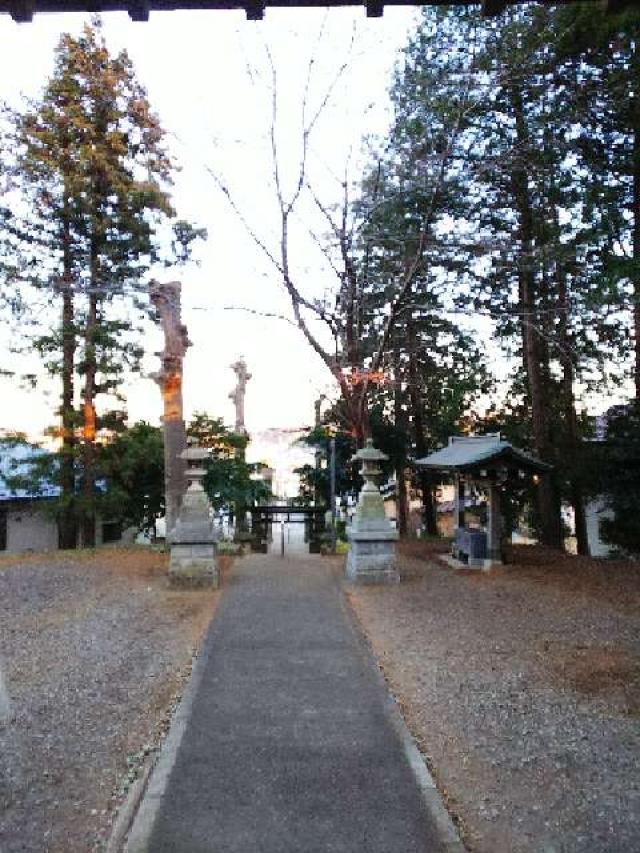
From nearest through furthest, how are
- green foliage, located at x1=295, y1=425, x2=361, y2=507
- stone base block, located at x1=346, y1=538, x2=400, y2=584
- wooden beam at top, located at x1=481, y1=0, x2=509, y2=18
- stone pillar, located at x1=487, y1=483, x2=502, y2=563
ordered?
wooden beam at top, located at x1=481, y1=0, x2=509, y2=18, stone base block, located at x1=346, y1=538, x2=400, y2=584, stone pillar, located at x1=487, y1=483, x2=502, y2=563, green foliage, located at x1=295, y1=425, x2=361, y2=507

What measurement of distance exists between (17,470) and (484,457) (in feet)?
51.1

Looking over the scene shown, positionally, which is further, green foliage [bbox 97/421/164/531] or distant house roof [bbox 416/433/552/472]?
green foliage [bbox 97/421/164/531]

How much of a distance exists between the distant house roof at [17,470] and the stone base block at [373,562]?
8593 mm

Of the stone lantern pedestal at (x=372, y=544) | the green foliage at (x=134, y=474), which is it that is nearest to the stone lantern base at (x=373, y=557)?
the stone lantern pedestal at (x=372, y=544)

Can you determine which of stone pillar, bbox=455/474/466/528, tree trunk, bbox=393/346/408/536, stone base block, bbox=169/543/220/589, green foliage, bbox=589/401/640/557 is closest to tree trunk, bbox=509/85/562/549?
green foliage, bbox=589/401/640/557

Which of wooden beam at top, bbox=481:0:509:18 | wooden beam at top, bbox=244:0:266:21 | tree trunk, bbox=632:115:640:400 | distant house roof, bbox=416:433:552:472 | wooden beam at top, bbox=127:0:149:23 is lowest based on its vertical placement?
distant house roof, bbox=416:433:552:472

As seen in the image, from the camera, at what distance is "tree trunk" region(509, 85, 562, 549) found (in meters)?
13.1

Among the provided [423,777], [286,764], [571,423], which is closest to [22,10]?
[286,764]

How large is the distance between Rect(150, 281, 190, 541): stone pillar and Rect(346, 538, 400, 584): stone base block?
479cm

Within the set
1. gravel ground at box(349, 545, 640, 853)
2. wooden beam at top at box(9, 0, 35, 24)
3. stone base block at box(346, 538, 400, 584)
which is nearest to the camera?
wooden beam at top at box(9, 0, 35, 24)

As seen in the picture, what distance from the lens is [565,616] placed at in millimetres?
8141

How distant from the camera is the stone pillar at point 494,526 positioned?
486 inches

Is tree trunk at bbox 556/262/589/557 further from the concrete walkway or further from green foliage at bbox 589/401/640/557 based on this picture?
the concrete walkway

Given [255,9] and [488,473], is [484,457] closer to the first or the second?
[488,473]
